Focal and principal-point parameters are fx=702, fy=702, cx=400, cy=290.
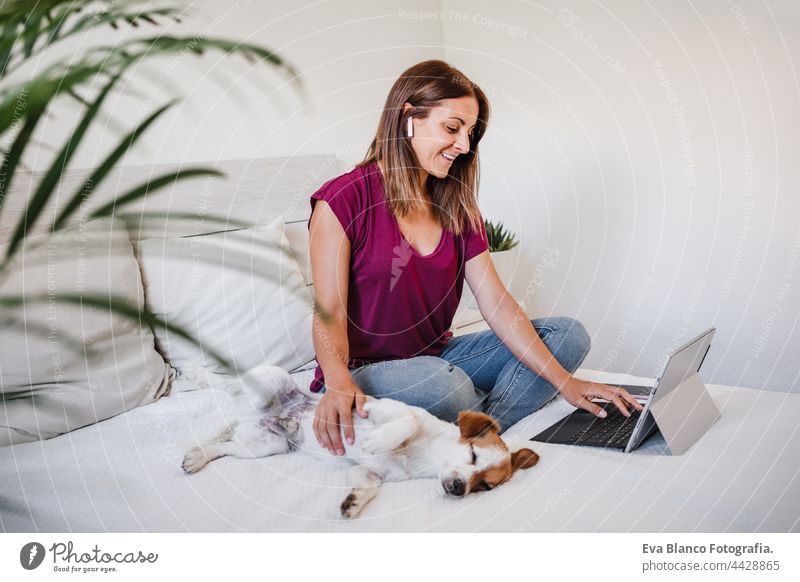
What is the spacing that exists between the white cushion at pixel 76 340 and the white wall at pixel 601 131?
0.73 ft

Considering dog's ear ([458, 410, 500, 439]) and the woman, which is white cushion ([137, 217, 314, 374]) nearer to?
the woman

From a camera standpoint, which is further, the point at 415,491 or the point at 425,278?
the point at 425,278

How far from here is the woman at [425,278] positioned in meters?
1.16

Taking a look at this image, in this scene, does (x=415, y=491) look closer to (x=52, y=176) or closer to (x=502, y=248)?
(x=52, y=176)

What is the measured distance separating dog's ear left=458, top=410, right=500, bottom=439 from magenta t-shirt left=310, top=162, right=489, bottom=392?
11.2 inches

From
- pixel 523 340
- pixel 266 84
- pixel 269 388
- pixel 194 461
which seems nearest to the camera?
pixel 194 461

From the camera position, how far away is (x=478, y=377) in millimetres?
1357

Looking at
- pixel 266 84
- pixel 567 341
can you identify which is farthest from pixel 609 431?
pixel 266 84

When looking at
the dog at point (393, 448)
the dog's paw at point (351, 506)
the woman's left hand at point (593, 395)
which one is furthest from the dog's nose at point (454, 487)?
the woman's left hand at point (593, 395)

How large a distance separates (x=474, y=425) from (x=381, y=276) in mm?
348

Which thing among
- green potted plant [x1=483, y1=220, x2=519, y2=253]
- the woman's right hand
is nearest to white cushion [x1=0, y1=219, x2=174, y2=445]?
the woman's right hand

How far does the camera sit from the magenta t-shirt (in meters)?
1.21

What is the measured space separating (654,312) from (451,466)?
3.39 feet
